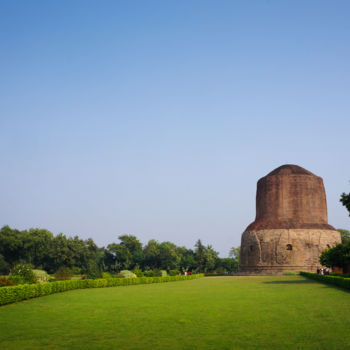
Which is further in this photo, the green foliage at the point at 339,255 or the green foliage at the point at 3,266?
the green foliage at the point at 3,266

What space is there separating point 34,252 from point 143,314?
182ft

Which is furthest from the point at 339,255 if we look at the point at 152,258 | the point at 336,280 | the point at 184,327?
the point at 152,258

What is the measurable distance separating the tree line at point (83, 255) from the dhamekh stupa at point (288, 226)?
18031 millimetres

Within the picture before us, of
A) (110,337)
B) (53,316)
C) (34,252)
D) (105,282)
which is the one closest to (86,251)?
(34,252)

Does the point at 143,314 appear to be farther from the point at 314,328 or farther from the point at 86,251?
the point at 86,251

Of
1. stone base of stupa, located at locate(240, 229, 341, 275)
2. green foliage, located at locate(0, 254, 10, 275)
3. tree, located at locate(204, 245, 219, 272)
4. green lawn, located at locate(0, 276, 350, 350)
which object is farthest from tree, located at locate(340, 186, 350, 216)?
green foliage, located at locate(0, 254, 10, 275)

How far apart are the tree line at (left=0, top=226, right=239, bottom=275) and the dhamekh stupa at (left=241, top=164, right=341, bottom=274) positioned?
1803 centimetres

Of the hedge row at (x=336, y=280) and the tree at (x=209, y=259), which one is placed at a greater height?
the tree at (x=209, y=259)

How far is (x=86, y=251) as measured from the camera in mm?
57688

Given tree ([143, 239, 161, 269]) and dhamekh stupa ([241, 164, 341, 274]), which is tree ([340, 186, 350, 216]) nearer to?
dhamekh stupa ([241, 164, 341, 274])

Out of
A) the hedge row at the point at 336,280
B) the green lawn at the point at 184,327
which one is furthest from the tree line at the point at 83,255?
the green lawn at the point at 184,327

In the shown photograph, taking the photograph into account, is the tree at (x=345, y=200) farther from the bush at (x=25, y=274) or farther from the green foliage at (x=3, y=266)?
the green foliage at (x=3, y=266)

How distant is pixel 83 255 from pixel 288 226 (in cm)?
2916

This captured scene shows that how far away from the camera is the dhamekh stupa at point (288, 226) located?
1684 inches
